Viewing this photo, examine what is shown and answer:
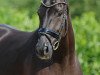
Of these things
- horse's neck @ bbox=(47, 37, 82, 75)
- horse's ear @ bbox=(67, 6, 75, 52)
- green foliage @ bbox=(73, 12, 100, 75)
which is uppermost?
horse's ear @ bbox=(67, 6, 75, 52)

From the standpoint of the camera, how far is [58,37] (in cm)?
634

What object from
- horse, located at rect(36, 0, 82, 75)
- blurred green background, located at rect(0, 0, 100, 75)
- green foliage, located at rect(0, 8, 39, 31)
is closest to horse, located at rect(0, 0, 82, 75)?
horse, located at rect(36, 0, 82, 75)

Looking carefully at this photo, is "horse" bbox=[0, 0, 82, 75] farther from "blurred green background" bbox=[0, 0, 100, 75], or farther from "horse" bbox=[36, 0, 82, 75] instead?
"blurred green background" bbox=[0, 0, 100, 75]

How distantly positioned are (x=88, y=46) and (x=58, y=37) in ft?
11.7

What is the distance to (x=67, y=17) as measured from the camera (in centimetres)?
654

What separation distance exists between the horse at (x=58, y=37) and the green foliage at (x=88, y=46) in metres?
2.14

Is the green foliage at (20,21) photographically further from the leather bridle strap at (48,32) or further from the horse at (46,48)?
the leather bridle strap at (48,32)

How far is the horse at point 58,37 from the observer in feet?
20.5

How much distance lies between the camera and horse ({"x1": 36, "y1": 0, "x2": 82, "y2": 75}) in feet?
20.5

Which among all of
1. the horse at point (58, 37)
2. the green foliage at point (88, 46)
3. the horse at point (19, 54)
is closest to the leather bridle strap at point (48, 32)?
the horse at point (58, 37)

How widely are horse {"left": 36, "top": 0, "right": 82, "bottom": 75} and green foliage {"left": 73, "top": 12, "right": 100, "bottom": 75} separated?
2.14 meters

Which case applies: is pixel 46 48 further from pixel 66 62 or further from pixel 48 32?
pixel 66 62

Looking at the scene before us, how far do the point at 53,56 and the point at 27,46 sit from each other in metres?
0.51

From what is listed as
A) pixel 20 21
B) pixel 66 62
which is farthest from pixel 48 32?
pixel 20 21
